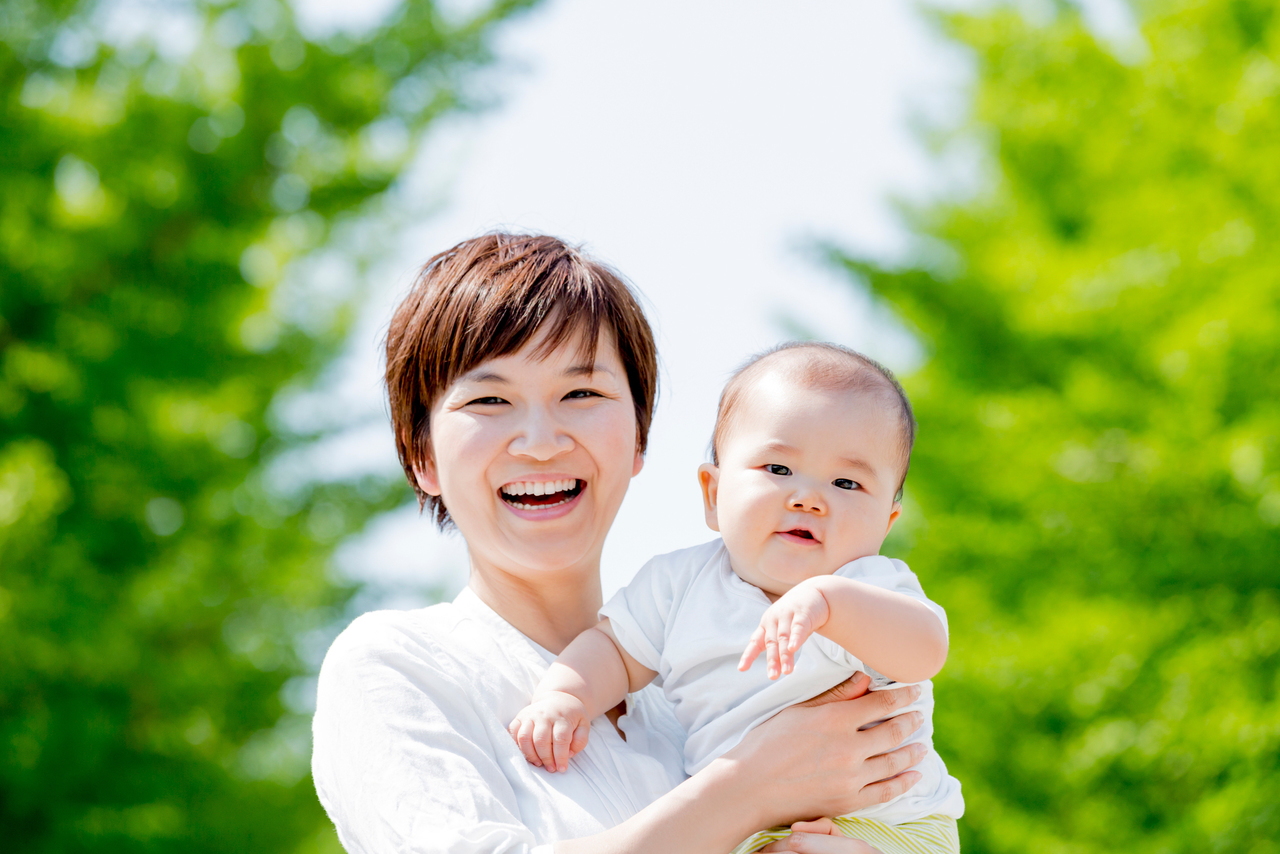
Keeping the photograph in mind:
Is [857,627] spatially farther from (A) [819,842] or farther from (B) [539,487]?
(B) [539,487]

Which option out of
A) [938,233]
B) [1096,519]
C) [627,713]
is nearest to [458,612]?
[627,713]

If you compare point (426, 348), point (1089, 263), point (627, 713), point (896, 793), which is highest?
point (1089, 263)

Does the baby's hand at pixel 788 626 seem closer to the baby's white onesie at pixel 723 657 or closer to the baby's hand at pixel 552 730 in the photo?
the baby's white onesie at pixel 723 657

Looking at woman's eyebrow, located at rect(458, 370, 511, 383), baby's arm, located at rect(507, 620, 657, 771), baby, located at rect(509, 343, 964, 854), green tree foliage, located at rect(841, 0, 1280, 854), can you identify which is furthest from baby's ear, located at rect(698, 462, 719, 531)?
green tree foliage, located at rect(841, 0, 1280, 854)

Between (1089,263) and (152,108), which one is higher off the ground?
(152,108)

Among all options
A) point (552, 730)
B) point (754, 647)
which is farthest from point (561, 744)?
point (754, 647)

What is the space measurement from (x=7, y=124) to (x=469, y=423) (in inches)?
205

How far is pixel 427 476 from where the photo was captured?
6.12 feet

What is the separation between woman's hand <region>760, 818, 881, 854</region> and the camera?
4.66 feet

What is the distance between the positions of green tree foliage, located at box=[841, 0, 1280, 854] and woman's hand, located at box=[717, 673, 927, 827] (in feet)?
14.5

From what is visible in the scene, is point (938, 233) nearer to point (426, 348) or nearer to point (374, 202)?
point (374, 202)

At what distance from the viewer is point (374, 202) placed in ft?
22.5

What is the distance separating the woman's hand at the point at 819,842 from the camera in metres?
1.42

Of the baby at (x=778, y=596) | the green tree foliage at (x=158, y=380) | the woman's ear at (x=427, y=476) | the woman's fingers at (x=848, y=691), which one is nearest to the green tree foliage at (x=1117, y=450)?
the green tree foliage at (x=158, y=380)
